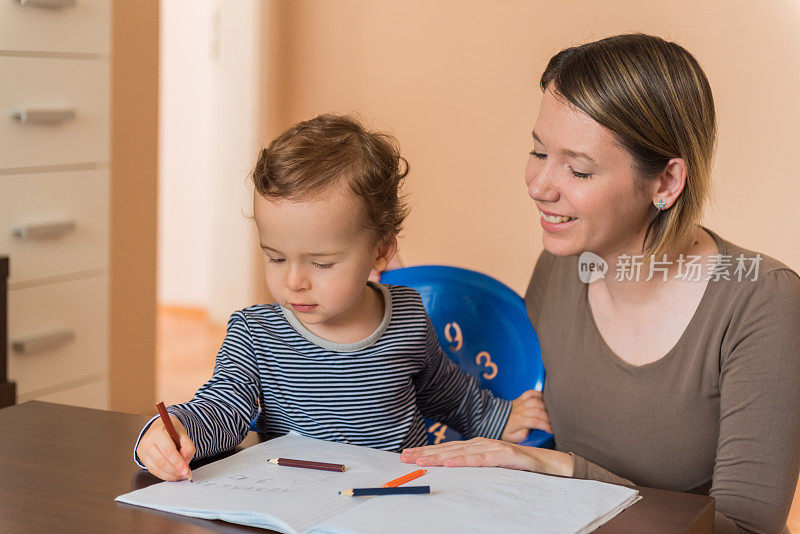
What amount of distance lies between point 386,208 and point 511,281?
251 cm

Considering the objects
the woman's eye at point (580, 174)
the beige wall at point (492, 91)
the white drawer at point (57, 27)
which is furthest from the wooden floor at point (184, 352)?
the woman's eye at point (580, 174)

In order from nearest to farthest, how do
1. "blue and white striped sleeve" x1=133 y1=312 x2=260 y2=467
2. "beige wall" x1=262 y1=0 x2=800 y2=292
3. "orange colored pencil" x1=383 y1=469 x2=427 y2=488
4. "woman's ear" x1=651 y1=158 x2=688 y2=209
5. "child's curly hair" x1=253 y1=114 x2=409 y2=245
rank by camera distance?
"orange colored pencil" x1=383 y1=469 x2=427 y2=488 < "blue and white striped sleeve" x1=133 y1=312 x2=260 y2=467 < "child's curly hair" x1=253 y1=114 x2=409 y2=245 < "woman's ear" x1=651 y1=158 x2=688 y2=209 < "beige wall" x1=262 y1=0 x2=800 y2=292

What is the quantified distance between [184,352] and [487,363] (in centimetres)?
312

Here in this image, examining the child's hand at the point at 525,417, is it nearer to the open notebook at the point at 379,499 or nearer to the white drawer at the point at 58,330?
the open notebook at the point at 379,499

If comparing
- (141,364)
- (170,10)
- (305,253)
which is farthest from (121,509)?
(170,10)

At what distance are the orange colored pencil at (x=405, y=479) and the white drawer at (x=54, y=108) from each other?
6.44 ft

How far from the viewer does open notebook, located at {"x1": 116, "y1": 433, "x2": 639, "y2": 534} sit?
813 millimetres

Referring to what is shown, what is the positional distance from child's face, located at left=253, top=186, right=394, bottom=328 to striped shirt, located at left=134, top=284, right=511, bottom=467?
0.23 ft

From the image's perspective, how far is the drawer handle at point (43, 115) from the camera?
252 cm

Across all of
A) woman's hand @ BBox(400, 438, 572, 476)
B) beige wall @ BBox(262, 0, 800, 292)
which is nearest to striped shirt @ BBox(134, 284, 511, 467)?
woman's hand @ BBox(400, 438, 572, 476)

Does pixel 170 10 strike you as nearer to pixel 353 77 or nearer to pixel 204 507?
pixel 353 77

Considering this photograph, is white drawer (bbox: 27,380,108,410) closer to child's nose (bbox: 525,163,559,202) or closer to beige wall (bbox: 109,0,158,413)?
beige wall (bbox: 109,0,158,413)

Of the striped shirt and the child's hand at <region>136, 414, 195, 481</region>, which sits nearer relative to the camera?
the child's hand at <region>136, 414, 195, 481</region>

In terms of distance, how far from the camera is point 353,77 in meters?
4.02
